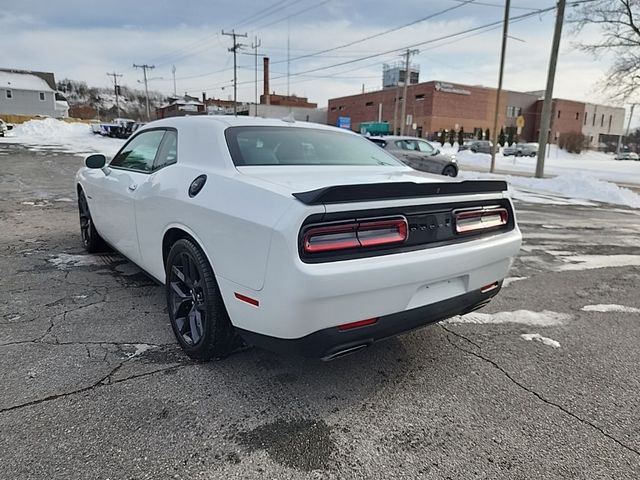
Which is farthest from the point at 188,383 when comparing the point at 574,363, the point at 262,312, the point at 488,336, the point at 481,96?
the point at 481,96

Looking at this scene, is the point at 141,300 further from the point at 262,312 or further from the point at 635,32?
the point at 635,32

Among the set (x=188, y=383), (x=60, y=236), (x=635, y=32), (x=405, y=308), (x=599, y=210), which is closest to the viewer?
(x=405, y=308)

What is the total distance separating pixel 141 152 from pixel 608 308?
4344mm

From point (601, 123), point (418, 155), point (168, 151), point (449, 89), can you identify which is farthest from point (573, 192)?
point (601, 123)

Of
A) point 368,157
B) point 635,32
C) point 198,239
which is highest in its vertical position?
point 635,32

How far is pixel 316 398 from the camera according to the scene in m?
2.50

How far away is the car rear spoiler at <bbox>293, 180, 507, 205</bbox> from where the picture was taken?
2105mm

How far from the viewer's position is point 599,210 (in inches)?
421

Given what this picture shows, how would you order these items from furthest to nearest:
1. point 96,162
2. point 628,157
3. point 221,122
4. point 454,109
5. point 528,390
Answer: point 454,109, point 628,157, point 96,162, point 221,122, point 528,390

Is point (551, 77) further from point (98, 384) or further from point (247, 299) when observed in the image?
point (98, 384)

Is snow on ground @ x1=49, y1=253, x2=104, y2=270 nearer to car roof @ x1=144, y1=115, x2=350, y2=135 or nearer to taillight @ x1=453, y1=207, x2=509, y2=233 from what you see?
car roof @ x1=144, y1=115, x2=350, y2=135

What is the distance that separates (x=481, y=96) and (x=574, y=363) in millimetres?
71054

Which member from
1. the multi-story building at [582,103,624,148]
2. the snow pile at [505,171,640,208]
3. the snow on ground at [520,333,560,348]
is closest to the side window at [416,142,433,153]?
the snow pile at [505,171,640,208]

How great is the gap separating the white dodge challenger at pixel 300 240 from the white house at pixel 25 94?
79186mm
